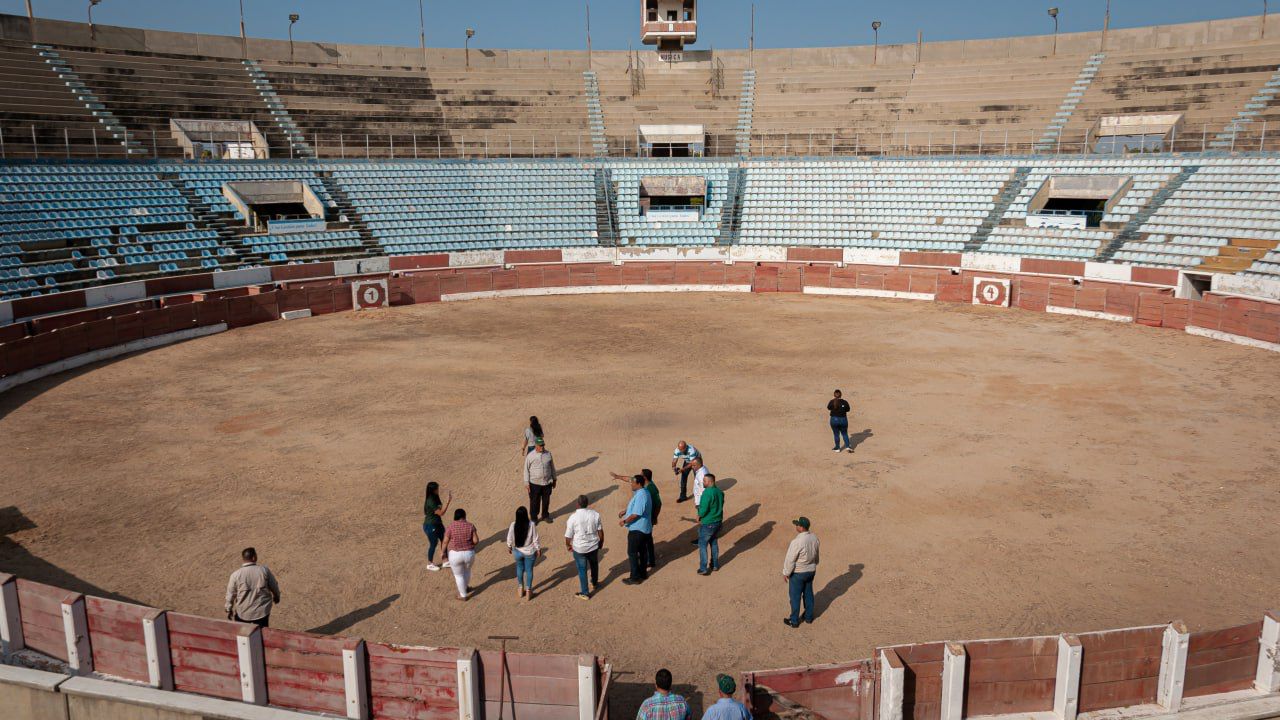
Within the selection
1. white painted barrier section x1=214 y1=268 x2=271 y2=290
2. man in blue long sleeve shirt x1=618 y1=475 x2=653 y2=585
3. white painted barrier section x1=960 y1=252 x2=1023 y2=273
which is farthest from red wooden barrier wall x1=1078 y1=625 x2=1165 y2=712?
white painted barrier section x1=214 y1=268 x2=271 y2=290

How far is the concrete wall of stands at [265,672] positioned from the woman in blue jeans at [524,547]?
3.04 m

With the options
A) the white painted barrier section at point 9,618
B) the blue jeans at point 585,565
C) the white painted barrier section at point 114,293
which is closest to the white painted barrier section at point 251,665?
the white painted barrier section at point 9,618

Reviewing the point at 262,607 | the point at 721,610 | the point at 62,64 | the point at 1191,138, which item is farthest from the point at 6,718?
the point at 1191,138

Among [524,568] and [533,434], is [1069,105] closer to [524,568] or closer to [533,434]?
[533,434]

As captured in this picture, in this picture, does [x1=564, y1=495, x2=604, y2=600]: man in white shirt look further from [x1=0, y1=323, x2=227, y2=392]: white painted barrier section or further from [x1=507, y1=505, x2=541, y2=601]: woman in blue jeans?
[x1=0, y1=323, x2=227, y2=392]: white painted barrier section

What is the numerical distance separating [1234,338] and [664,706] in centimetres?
2624

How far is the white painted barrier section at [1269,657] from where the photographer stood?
920 cm

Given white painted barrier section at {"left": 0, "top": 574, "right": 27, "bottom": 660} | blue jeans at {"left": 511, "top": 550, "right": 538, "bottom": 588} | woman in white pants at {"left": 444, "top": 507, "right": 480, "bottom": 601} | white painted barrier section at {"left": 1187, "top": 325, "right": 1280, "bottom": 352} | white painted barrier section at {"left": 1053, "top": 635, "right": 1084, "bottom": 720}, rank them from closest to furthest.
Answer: white painted barrier section at {"left": 1053, "top": 635, "right": 1084, "bottom": 720} → white painted barrier section at {"left": 0, "top": 574, "right": 27, "bottom": 660} → woman in white pants at {"left": 444, "top": 507, "right": 480, "bottom": 601} → blue jeans at {"left": 511, "top": 550, "right": 538, "bottom": 588} → white painted barrier section at {"left": 1187, "top": 325, "right": 1280, "bottom": 352}

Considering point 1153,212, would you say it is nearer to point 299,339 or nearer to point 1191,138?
point 1191,138

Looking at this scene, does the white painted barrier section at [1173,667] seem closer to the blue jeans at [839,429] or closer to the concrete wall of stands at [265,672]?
the concrete wall of stands at [265,672]

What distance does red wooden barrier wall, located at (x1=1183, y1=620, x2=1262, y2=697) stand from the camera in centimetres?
909

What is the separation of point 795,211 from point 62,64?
112 feet

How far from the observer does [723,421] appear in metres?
19.8

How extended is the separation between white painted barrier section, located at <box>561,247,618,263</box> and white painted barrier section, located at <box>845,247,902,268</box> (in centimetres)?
1022
